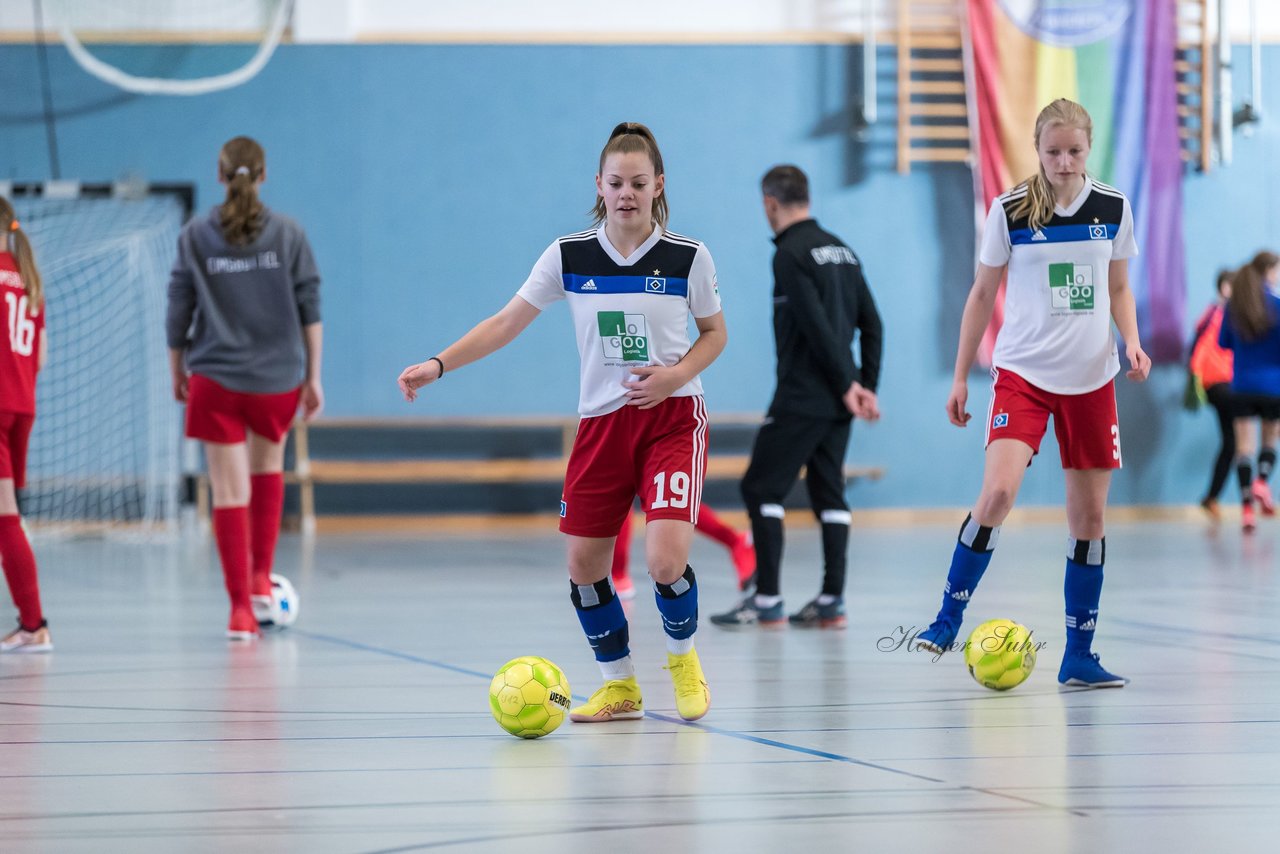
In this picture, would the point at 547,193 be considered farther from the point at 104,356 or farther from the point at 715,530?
the point at 715,530

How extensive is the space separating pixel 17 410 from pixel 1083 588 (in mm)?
3269

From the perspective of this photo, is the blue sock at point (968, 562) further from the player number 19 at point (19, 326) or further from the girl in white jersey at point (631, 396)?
the player number 19 at point (19, 326)

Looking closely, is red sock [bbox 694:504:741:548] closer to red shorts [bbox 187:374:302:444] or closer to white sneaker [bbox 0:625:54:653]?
red shorts [bbox 187:374:302:444]

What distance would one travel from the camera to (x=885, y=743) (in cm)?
327

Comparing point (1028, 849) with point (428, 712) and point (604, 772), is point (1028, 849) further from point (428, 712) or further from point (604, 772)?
point (428, 712)

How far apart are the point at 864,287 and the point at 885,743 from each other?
284cm

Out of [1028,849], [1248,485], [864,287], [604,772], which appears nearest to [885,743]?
[604,772]

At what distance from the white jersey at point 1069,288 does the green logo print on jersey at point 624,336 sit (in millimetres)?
1024

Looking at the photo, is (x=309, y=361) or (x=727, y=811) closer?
(x=727, y=811)

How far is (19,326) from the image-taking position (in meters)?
5.02

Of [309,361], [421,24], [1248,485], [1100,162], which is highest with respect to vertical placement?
[421,24]

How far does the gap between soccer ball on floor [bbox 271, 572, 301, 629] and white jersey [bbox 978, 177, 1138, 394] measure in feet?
9.13

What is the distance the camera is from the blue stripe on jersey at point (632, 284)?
3594 mm

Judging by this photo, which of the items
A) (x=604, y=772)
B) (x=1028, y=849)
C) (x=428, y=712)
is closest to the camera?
(x=1028, y=849)
